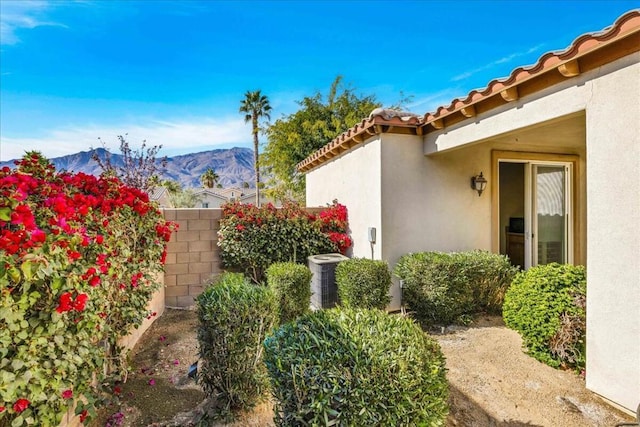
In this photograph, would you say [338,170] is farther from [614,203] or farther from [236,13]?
[614,203]

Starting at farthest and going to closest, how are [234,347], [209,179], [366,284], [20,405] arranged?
[209,179], [366,284], [234,347], [20,405]

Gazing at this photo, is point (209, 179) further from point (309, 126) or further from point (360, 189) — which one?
point (360, 189)

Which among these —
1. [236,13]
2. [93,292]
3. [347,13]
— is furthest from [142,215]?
[347,13]

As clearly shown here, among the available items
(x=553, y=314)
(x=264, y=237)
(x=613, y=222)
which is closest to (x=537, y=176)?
(x=553, y=314)

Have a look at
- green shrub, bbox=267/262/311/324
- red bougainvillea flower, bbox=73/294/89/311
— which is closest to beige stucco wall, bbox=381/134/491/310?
green shrub, bbox=267/262/311/324

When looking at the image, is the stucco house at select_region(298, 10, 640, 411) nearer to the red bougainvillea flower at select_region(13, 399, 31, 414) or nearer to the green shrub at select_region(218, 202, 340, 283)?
the green shrub at select_region(218, 202, 340, 283)

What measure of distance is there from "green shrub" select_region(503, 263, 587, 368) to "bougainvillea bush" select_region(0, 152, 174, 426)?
510 cm

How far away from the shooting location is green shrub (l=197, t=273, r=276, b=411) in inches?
123

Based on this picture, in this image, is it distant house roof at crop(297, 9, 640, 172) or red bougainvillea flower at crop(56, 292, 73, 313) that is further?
distant house roof at crop(297, 9, 640, 172)

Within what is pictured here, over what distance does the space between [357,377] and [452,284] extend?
435 centimetres

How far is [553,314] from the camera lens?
13.8ft

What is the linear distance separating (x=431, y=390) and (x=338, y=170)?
23.6 feet

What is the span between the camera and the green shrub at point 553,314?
13.3 feet

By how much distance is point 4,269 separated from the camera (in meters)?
1.70
